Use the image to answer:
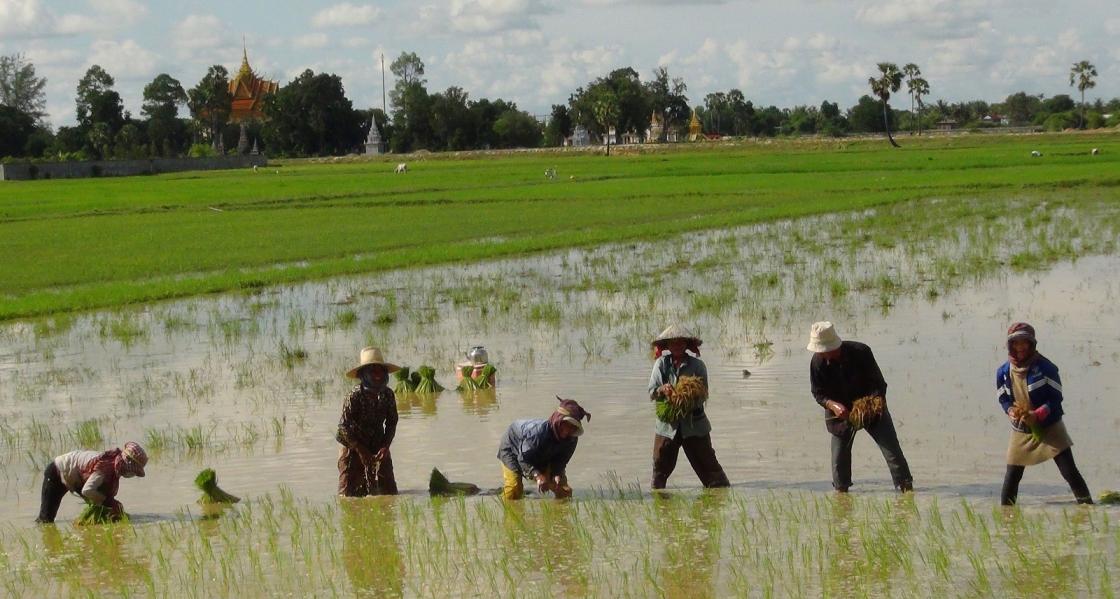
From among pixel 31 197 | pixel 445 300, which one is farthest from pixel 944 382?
pixel 31 197

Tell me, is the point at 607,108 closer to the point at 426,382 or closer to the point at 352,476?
the point at 426,382

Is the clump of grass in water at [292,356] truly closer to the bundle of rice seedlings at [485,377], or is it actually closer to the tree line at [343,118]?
the bundle of rice seedlings at [485,377]

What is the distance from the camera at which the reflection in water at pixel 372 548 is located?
5668 mm

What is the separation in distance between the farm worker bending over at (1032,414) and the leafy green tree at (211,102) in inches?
4277

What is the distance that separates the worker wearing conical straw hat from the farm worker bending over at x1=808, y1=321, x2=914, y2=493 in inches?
23.2

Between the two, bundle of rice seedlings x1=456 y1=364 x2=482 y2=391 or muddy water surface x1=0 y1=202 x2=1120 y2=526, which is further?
bundle of rice seedlings x1=456 y1=364 x2=482 y2=391

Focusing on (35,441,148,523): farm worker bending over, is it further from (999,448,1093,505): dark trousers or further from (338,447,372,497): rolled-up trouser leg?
(999,448,1093,505): dark trousers

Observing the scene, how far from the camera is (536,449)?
264 inches

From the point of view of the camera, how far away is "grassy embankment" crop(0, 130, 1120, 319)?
19.2 m

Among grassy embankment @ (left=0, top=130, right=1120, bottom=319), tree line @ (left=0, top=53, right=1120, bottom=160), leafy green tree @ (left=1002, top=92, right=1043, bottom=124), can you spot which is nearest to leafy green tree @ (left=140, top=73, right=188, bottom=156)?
tree line @ (left=0, top=53, right=1120, bottom=160)

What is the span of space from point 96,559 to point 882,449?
381 cm

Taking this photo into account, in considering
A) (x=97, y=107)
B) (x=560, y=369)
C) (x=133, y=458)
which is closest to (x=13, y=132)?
(x=97, y=107)

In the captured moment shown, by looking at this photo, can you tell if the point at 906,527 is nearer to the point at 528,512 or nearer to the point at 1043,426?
the point at 1043,426

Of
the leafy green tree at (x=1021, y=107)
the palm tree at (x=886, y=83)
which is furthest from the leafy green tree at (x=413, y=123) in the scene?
the leafy green tree at (x=1021, y=107)
